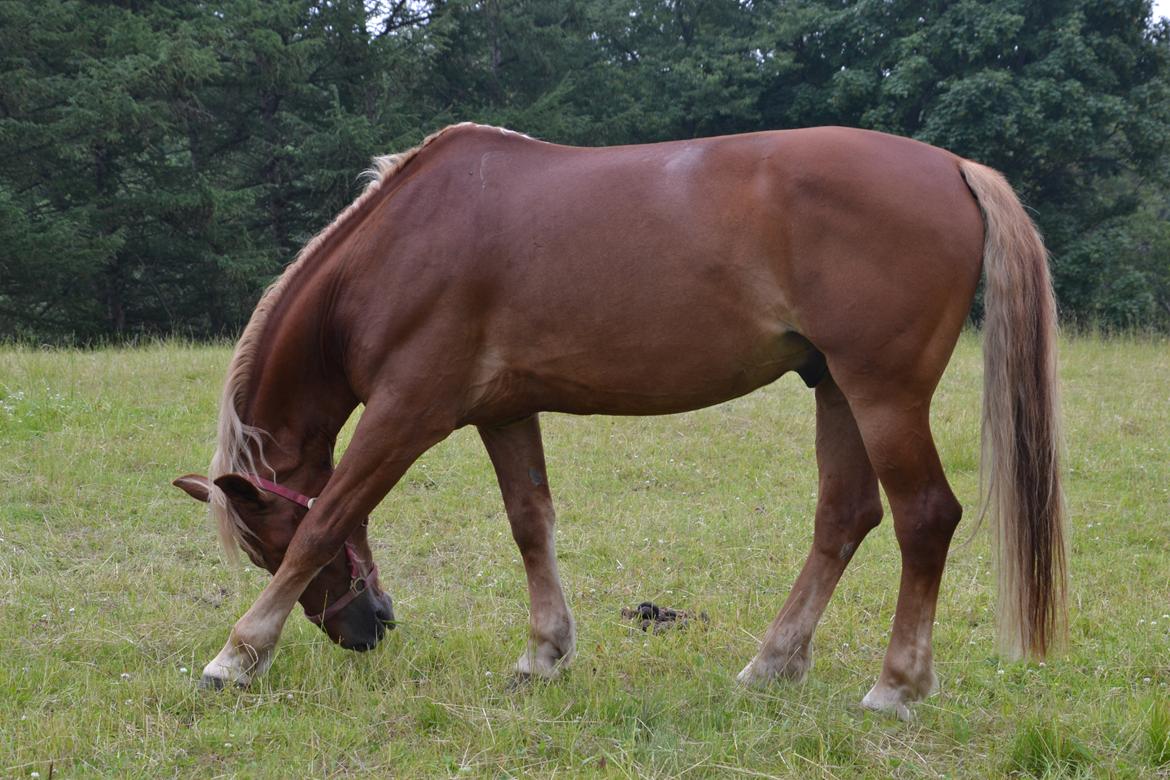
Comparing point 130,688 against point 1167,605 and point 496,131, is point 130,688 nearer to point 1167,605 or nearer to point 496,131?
point 496,131

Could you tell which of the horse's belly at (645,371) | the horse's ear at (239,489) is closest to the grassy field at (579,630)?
the horse's ear at (239,489)

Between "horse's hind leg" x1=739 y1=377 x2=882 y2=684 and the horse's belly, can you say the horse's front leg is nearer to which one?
the horse's belly

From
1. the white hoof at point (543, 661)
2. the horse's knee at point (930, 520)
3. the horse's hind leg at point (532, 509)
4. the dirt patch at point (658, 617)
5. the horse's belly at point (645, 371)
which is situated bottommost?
the dirt patch at point (658, 617)

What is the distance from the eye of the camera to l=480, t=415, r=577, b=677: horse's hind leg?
12.6ft

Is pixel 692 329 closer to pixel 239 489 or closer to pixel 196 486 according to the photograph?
pixel 239 489

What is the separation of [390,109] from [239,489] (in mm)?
19433

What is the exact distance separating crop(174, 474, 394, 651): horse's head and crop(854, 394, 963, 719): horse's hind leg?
1927mm

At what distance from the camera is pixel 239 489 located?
3504 mm

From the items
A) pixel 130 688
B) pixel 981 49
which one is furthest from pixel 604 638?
pixel 981 49

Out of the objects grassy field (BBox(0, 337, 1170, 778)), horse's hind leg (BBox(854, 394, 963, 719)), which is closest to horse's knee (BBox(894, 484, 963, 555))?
horse's hind leg (BBox(854, 394, 963, 719))

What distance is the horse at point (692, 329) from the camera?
10.1ft

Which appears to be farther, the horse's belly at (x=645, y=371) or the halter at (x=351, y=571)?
the halter at (x=351, y=571)

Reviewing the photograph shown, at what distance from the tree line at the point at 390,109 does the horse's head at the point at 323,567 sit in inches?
604

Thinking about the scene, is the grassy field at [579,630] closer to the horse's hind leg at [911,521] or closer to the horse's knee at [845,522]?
the horse's hind leg at [911,521]
